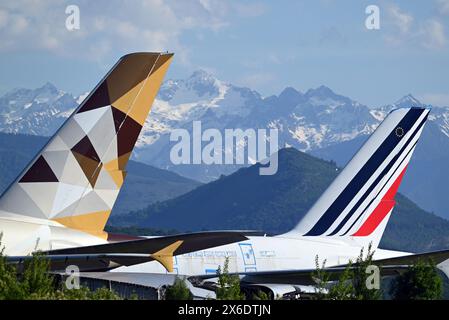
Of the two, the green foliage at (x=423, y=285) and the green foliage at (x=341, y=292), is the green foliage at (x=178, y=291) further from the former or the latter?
the green foliage at (x=423, y=285)

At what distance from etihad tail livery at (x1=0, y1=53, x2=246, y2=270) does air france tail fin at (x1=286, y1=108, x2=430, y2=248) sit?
15.9 meters

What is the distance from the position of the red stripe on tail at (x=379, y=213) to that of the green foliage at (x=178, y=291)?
19.2 m

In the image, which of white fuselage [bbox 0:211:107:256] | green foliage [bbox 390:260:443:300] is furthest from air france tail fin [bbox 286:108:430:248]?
white fuselage [bbox 0:211:107:256]

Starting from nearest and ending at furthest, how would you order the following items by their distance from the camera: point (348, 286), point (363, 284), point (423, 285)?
point (348, 286), point (363, 284), point (423, 285)

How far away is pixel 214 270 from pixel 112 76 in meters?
10.2

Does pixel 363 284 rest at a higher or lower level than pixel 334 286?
higher

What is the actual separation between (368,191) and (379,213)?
106 centimetres

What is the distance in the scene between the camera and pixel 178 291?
1228 inches

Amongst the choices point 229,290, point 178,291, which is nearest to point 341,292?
point 229,290

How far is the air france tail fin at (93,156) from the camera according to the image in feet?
111

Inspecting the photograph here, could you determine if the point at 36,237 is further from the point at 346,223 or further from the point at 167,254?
the point at 346,223

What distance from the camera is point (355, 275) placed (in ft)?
111
